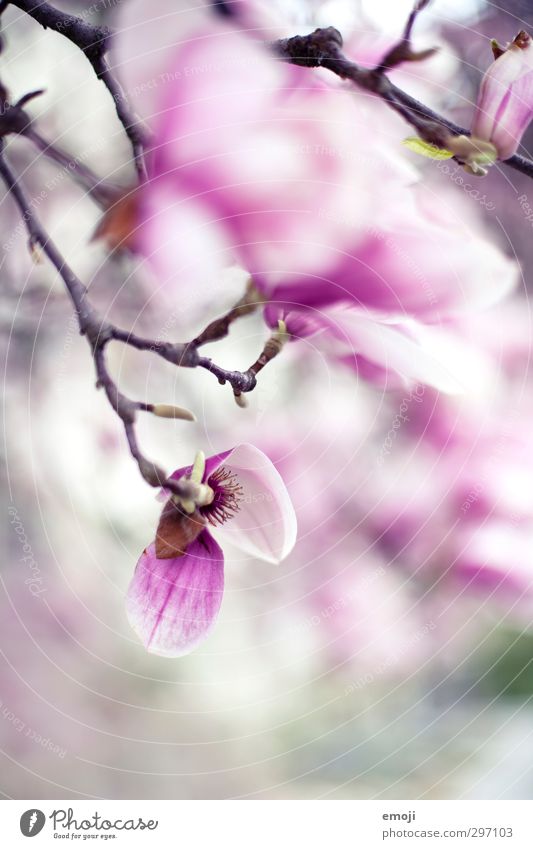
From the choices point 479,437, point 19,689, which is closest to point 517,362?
point 479,437

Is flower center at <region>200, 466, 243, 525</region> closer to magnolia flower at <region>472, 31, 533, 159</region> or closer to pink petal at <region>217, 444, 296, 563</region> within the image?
pink petal at <region>217, 444, 296, 563</region>

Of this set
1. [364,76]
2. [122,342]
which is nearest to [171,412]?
[122,342]

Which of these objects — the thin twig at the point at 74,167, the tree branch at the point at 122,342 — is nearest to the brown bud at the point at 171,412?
the tree branch at the point at 122,342

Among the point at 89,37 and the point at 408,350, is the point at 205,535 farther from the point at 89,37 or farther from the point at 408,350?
the point at 89,37

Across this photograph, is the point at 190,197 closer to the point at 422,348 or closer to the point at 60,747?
the point at 422,348

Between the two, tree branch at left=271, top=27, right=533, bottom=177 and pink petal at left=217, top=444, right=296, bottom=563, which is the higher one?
tree branch at left=271, top=27, right=533, bottom=177

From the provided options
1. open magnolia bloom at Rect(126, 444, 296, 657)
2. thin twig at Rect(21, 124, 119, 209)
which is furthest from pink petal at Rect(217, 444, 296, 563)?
thin twig at Rect(21, 124, 119, 209)

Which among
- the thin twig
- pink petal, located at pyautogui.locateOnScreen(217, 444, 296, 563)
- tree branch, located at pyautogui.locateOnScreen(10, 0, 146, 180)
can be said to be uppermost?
tree branch, located at pyautogui.locateOnScreen(10, 0, 146, 180)

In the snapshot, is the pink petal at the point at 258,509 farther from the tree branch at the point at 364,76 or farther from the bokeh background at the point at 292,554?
the tree branch at the point at 364,76
